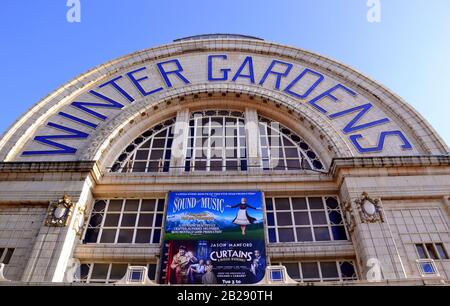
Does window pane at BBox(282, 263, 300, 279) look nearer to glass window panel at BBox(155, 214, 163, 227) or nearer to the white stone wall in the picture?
glass window panel at BBox(155, 214, 163, 227)

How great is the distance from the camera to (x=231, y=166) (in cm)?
1981

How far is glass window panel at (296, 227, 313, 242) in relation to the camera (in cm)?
1698

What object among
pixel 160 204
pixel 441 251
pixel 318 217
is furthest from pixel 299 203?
pixel 160 204

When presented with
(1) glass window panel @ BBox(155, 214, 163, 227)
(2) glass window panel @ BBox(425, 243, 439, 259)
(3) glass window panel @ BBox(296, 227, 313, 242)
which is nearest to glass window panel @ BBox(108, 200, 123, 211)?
(1) glass window panel @ BBox(155, 214, 163, 227)

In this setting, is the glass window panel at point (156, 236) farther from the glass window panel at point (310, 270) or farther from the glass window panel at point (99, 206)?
the glass window panel at point (310, 270)

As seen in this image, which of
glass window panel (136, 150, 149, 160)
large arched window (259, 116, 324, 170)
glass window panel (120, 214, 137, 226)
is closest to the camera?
glass window panel (120, 214, 137, 226)

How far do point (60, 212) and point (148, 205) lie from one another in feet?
12.3

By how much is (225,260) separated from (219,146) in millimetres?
6956

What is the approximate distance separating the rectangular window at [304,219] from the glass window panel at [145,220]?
5.09m

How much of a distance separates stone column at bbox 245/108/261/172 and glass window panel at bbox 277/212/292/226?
2.56m

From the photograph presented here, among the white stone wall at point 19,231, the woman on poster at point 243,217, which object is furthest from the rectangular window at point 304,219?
the white stone wall at point 19,231

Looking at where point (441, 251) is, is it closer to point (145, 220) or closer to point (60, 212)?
point (145, 220)
